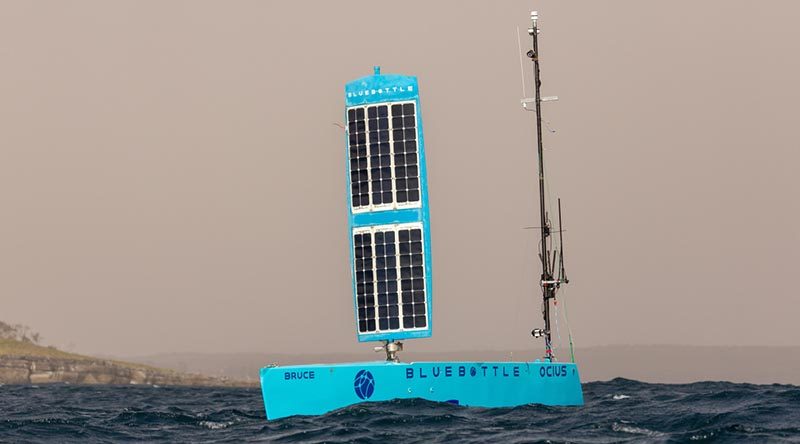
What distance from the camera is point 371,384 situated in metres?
32.5

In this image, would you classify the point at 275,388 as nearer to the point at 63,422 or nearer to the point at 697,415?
the point at 63,422

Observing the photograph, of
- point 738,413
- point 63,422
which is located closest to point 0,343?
point 63,422

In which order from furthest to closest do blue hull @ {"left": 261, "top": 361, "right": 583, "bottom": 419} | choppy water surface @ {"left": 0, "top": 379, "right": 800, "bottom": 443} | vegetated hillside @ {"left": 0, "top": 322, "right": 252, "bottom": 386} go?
vegetated hillside @ {"left": 0, "top": 322, "right": 252, "bottom": 386}
blue hull @ {"left": 261, "top": 361, "right": 583, "bottom": 419}
choppy water surface @ {"left": 0, "top": 379, "right": 800, "bottom": 443}

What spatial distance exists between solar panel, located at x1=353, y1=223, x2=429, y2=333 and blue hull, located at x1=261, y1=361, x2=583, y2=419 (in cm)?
222

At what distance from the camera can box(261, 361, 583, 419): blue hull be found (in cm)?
3253

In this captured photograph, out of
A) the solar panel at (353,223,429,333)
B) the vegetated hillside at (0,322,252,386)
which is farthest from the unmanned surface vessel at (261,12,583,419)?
the vegetated hillside at (0,322,252,386)

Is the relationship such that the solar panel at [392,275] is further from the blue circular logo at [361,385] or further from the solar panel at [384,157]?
the blue circular logo at [361,385]

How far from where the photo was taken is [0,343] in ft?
560

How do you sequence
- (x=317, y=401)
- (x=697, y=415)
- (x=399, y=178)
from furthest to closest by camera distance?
(x=399, y=178)
(x=317, y=401)
(x=697, y=415)

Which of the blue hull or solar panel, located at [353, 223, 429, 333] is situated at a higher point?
solar panel, located at [353, 223, 429, 333]

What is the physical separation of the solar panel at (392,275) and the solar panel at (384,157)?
906 mm

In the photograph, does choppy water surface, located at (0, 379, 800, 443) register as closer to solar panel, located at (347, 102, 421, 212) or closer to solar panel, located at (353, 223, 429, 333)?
solar panel, located at (353, 223, 429, 333)

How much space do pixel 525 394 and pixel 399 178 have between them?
771 centimetres

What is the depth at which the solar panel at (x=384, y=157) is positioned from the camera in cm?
3481
